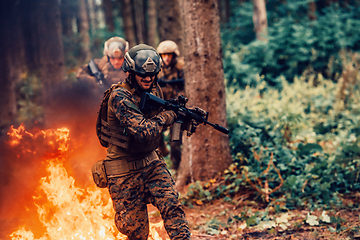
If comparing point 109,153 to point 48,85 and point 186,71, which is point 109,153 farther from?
point 48,85

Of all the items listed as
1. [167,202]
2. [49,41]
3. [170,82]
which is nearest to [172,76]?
[170,82]

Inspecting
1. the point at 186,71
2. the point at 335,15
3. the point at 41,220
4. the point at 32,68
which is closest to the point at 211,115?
the point at 186,71

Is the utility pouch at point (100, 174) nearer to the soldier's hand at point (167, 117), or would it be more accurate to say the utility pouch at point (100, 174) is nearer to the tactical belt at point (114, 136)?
the tactical belt at point (114, 136)

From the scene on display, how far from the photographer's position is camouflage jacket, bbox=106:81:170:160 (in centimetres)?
296

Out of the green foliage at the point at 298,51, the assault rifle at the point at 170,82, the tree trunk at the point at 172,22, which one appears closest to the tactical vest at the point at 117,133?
the assault rifle at the point at 170,82

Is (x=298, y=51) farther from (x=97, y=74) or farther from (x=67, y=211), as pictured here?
(x=67, y=211)

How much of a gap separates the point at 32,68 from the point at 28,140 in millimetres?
11501

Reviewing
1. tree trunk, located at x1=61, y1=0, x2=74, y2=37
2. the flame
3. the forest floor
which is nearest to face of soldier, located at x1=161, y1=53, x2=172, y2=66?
the forest floor

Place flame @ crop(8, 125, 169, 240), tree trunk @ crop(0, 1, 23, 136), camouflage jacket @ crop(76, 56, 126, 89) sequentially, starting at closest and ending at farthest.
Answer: flame @ crop(8, 125, 169, 240) < camouflage jacket @ crop(76, 56, 126, 89) < tree trunk @ crop(0, 1, 23, 136)

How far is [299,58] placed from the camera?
480 inches

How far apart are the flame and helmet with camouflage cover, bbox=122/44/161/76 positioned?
5.23 feet

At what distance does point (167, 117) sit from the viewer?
3195mm

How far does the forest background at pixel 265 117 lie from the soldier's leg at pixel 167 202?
1.46 meters

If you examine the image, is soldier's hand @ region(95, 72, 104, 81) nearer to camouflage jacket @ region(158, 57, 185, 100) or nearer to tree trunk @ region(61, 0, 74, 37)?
camouflage jacket @ region(158, 57, 185, 100)
